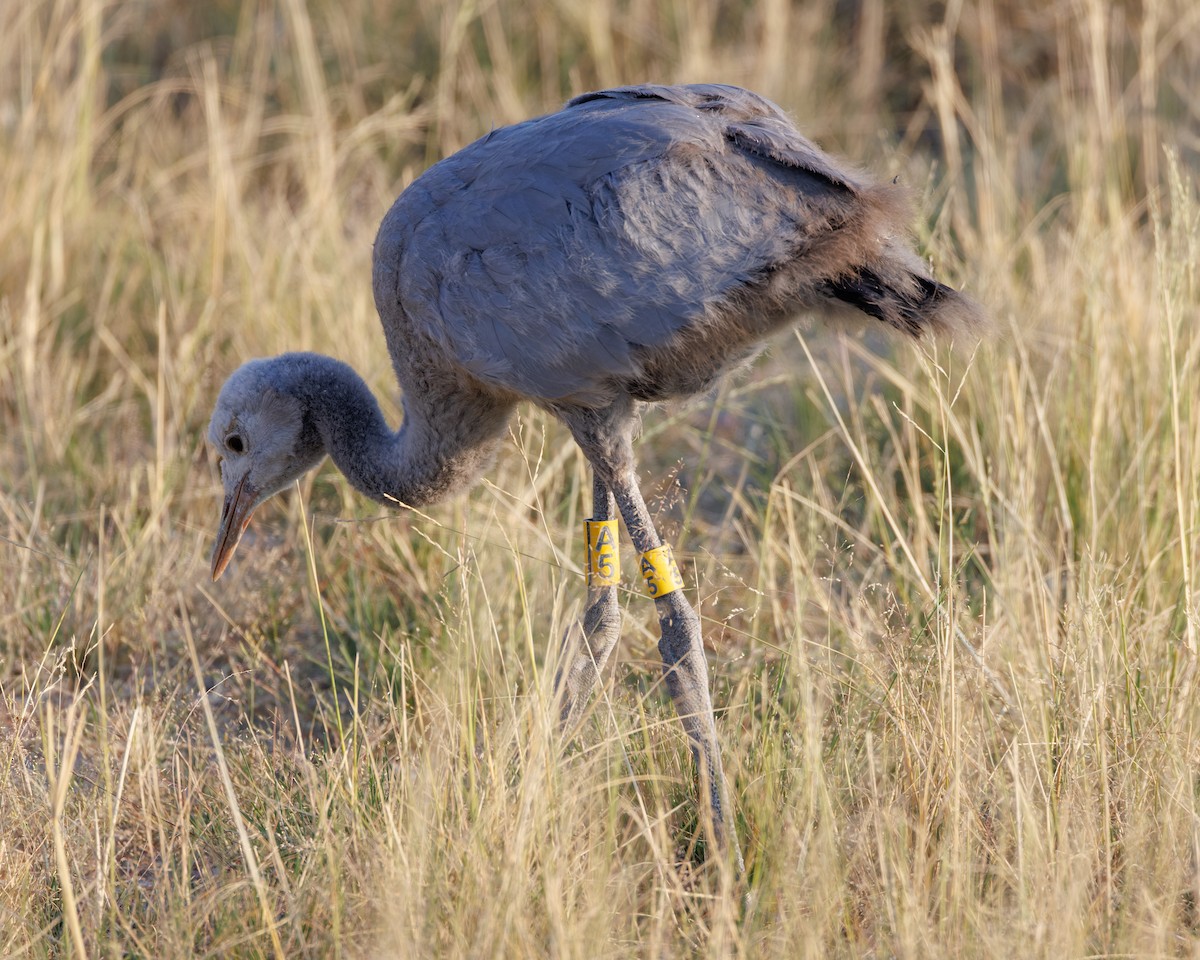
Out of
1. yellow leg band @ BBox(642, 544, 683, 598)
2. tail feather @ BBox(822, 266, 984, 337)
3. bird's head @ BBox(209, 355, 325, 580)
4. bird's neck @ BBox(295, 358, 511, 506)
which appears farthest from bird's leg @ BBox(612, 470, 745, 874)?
bird's head @ BBox(209, 355, 325, 580)

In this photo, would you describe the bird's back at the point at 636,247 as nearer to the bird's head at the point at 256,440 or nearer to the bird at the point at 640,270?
the bird at the point at 640,270

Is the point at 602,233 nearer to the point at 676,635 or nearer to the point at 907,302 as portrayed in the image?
the point at 907,302

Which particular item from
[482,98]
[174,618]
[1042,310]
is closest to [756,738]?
[174,618]

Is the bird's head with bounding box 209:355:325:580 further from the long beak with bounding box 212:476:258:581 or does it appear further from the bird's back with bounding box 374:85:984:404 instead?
the bird's back with bounding box 374:85:984:404

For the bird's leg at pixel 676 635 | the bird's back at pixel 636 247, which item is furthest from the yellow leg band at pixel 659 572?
the bird's back at pixel 636 247

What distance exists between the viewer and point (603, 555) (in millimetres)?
3342

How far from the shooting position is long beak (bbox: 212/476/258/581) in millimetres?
3715

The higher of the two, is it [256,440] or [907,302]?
[907,302]

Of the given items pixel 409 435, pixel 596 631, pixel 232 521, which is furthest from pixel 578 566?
pixel 232 521

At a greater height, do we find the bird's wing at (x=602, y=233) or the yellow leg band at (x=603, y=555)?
the bird's wing at (x=602, y=233)

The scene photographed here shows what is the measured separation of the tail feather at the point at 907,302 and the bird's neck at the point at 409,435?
0.95m

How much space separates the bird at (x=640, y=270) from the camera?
2.81 metres

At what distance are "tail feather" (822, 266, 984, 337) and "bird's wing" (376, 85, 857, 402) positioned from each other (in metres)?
0.15

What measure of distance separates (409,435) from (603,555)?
0.59 metres
